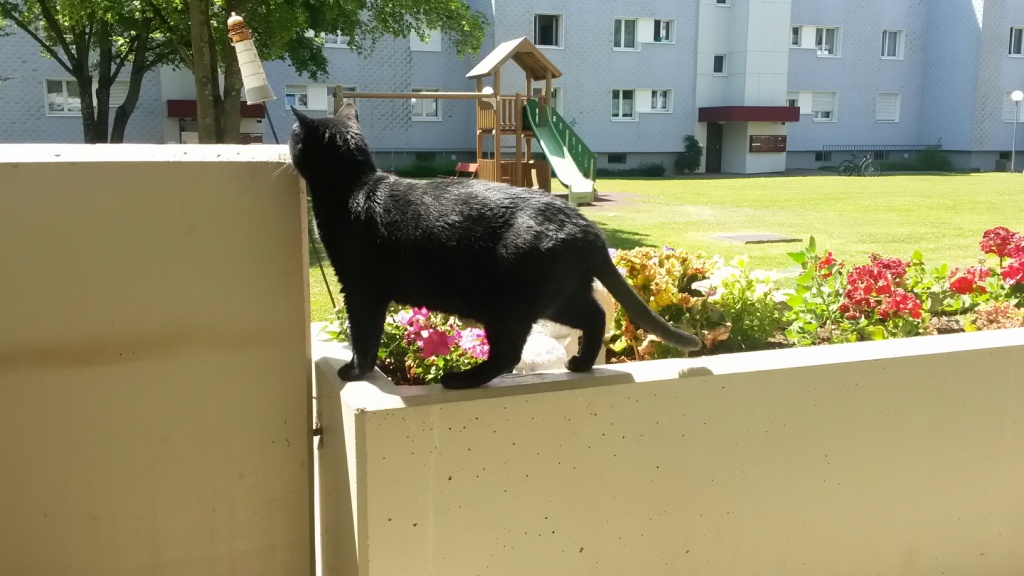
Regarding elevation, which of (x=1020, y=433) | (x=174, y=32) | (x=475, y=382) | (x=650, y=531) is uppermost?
(x=174, y=32)

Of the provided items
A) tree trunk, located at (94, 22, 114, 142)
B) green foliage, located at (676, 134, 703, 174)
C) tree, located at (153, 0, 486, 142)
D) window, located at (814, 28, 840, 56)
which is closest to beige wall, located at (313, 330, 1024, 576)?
tree, located at (153, 0, 486, 142)

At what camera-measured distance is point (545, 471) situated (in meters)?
2.18

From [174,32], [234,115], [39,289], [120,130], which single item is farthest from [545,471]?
[120,130]

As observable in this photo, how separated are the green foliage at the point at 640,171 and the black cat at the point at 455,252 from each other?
80.1 feet

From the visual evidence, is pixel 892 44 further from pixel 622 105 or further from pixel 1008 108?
pixel 622 105

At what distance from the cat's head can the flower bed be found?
1.89ft

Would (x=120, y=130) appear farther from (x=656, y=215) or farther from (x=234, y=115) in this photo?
(x=656, y=215)

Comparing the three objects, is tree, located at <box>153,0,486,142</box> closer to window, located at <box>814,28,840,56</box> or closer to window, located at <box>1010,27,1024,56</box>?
window, located at <box>814,28,840,56</box>

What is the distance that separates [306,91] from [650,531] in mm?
25510

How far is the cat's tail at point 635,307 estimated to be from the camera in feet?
7.45

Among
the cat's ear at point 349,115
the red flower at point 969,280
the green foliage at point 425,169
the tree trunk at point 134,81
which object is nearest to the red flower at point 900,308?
the red flower at point 969,280

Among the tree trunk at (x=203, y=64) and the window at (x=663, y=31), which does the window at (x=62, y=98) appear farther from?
the window at (x=663, y=31)

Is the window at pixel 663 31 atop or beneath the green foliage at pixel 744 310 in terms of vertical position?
atop

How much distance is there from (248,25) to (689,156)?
19.2 m
